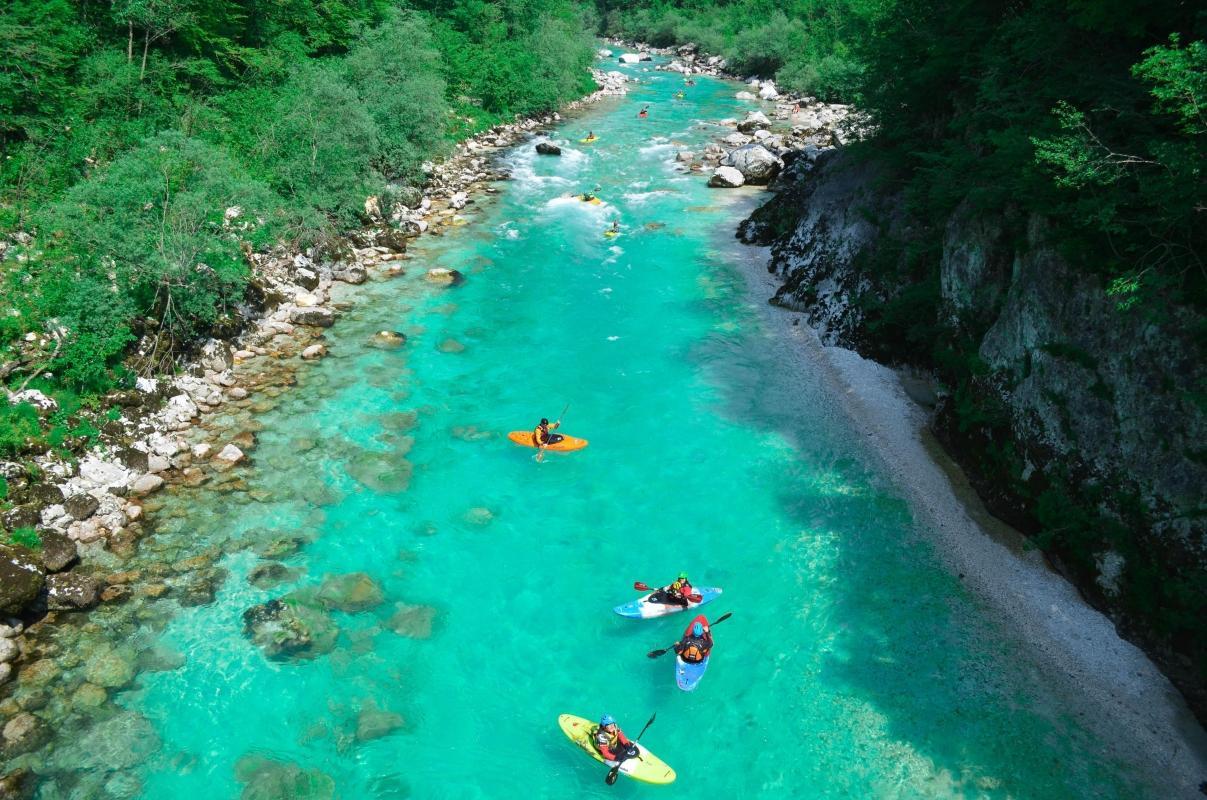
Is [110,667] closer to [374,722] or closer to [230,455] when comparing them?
[374,722]

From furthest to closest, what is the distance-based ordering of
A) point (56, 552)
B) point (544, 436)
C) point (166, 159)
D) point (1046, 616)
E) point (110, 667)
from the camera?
point (166, 159) < point (544, 436) < point (1046, 616) < point (56, 552) < point (110, 667)

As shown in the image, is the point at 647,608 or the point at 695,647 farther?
the point at 647,608

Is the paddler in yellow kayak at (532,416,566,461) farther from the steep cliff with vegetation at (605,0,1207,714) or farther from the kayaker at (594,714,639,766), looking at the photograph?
the steep cliff with vegetation at (605,0,1207,714)

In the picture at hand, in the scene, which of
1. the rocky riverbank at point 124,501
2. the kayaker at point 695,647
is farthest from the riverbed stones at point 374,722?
the kayaker at point 695,647

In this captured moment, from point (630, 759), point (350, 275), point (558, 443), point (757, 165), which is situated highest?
point (757, 165)

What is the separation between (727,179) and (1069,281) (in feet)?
93.5

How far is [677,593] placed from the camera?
1510cm

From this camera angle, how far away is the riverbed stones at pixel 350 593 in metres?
14.9

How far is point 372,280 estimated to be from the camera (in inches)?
1139

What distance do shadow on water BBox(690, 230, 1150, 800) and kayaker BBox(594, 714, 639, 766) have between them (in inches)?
133

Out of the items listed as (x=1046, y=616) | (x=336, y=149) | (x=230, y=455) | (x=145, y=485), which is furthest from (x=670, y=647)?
(x=336, y=149)

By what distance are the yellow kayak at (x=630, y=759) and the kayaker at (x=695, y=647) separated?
1.95 meters

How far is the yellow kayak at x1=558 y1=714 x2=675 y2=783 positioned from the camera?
1198cm

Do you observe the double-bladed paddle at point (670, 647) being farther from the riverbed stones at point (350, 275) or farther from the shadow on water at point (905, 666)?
the riverbed stones at point (350, 275)
